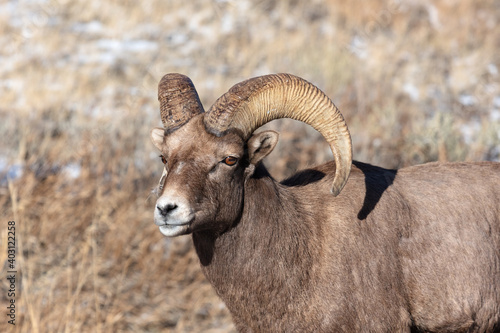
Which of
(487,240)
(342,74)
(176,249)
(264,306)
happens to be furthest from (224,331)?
(342,74)

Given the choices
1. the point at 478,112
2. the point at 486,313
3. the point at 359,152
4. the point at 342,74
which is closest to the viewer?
the point at 486,313

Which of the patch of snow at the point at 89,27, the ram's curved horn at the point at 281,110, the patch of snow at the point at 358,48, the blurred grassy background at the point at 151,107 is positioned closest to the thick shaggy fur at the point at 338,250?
the ram's curved horn at the point at 281,110

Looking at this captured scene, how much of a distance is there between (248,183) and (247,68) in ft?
29.1

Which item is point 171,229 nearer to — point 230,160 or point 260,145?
point 230,160

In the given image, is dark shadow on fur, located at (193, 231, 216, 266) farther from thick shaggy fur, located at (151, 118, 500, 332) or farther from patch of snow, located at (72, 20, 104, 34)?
patch of snow, located at (72, 20, 104, 34)

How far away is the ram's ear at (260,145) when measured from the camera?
171 inches

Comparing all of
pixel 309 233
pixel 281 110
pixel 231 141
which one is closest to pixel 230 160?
pixel 231 141

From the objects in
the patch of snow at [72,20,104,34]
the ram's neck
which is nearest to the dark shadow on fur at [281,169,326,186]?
the ram's neck

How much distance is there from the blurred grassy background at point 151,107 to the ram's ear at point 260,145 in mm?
1245

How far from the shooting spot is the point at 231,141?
163 inches

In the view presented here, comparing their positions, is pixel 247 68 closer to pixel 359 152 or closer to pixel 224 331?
pixel 359 152

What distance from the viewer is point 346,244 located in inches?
172

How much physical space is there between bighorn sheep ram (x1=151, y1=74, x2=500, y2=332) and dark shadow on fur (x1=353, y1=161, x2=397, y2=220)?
0.04 feet

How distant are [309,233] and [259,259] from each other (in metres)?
0.44
